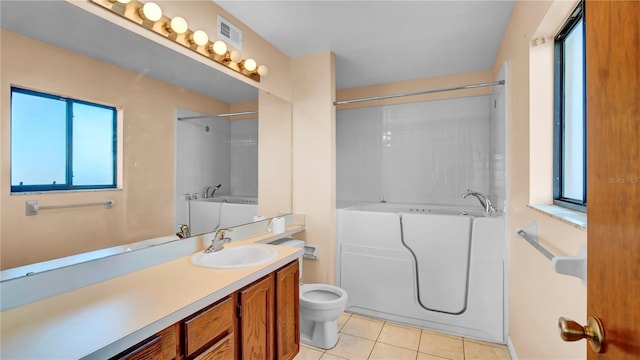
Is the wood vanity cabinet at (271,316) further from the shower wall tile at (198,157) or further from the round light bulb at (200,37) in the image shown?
the round light bulb at (200,37)

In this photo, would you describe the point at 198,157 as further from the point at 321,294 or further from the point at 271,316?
the point at 321,294

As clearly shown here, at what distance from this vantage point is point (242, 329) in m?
1.30

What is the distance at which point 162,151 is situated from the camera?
5.26ft

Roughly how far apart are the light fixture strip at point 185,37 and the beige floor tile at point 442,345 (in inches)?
99.1

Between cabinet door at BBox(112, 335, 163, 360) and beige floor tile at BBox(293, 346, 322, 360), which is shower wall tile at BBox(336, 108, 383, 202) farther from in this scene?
cabinet door at BBox(112, 335, 163, 360)

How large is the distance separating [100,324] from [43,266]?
0.50 metres

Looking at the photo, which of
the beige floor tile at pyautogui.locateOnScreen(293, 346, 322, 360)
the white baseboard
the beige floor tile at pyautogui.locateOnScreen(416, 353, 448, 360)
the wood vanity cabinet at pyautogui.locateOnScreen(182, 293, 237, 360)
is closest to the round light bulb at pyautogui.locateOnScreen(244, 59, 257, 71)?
the wood vanity cabinet at pyautogui.locateOnScreen(182, 293, 237, 360)

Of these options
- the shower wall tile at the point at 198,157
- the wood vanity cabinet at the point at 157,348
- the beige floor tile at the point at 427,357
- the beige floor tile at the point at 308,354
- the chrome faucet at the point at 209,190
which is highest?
the shower wall tile at the point at 198,157

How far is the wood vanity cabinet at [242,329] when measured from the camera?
96 cm

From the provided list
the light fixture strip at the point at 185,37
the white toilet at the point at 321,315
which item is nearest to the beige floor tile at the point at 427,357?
the white toilet at the point at 321,315

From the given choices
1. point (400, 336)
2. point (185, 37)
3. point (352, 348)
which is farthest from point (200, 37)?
point (400, 336)

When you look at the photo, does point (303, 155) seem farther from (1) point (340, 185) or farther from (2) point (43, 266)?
(2) point (43, 266)

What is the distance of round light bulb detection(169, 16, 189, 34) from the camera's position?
5.20 ft

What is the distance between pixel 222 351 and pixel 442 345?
178 centimetres
